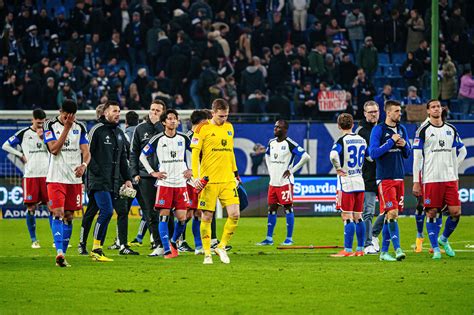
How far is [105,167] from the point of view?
1711 cm

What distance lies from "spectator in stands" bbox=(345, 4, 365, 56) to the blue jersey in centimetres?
1976

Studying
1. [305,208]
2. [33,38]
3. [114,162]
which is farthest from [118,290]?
[33,38]

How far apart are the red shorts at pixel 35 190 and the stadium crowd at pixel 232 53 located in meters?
10.9

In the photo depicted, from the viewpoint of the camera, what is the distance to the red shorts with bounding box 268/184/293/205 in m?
22.5

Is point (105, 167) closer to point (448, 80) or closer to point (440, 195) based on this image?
point (440, 195)

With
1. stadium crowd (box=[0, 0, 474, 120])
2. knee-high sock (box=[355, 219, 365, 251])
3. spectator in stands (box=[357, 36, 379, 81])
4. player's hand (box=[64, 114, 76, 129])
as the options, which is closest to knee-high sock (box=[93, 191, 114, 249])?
player's hand (box=[64, 114, 76, 129])

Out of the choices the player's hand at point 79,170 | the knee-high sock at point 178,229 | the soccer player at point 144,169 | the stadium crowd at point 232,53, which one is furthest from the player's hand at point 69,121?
the stadium crowd at point 232,53

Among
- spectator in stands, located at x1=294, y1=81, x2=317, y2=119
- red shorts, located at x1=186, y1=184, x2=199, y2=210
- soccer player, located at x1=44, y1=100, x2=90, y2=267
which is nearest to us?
soccer player, located at x1=44, y1=100, x2=90, y2=267

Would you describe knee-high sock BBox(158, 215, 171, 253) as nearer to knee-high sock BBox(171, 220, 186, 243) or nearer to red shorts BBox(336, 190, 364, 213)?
knee-high sock BBox(171, 220, 186, 243)

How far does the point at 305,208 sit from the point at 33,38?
38.3 ft

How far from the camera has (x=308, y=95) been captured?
3366cm

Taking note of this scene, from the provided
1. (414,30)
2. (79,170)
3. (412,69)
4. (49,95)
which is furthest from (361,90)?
(79,170)

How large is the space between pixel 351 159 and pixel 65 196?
4.71 meters

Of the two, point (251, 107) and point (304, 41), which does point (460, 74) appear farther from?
point (251, 107)
